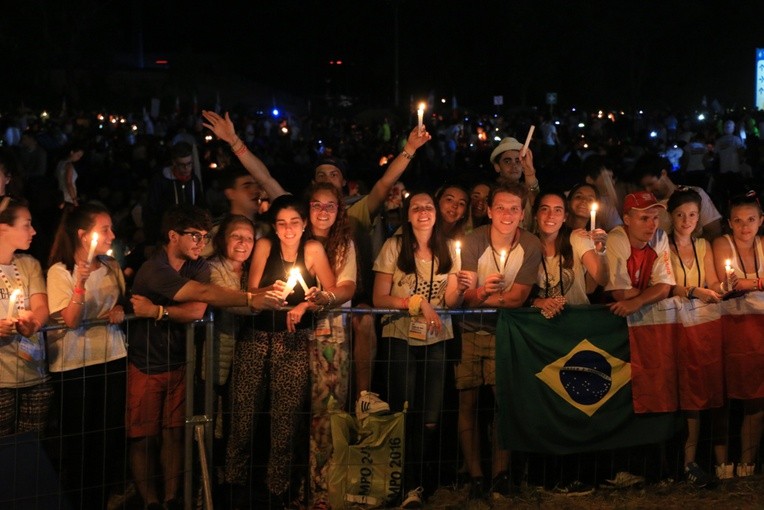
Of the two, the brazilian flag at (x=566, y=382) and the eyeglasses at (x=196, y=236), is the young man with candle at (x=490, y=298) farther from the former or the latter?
the eyeglasses at (x=196, y=236)

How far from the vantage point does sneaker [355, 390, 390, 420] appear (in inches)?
275

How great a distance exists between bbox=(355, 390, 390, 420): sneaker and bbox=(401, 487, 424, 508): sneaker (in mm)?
581

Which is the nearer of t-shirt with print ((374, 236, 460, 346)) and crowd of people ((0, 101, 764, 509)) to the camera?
crowd of people ((0, 101, 764, 509))

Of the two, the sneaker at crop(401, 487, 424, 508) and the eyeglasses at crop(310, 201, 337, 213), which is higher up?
the eyeglasses at crop(310, 201, 337, 213)

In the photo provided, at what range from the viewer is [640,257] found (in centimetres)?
761

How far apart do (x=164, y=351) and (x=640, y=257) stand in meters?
3.23

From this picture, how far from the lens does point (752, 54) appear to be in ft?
206

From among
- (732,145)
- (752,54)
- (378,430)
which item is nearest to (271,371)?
(378,430)

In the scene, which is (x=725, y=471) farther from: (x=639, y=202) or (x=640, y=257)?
(x=639, y=202)

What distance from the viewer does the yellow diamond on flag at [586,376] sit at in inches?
289

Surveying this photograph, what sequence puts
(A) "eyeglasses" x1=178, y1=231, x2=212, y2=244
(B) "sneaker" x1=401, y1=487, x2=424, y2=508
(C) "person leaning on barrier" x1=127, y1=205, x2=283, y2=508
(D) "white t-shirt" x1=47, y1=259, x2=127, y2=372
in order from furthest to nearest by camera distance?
(B) "sneaker" x1=401, y1=487, x2=424, y2=508, (A) "eyeglasses" x1=178, y1=231, x2=212, y2=244, (C) "person leaning on barrier" x1=127, y1=205, x2=283, y2=508, (D) "white t-shirt" x1=47, y1=259, x2=127, y2=372

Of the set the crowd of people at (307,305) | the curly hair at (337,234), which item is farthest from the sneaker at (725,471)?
the curly hair at (337,234)

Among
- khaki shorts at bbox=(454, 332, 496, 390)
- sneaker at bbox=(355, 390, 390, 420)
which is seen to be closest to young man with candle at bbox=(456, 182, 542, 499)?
khaki shorts at bbox=(454, 332, 496, 390)

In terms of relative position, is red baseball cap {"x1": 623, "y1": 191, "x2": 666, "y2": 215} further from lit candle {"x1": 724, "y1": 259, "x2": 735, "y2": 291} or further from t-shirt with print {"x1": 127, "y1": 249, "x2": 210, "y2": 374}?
t-shirt with print {"x1": 127, "y1": 249, "x2": 210, "y2": 374}
